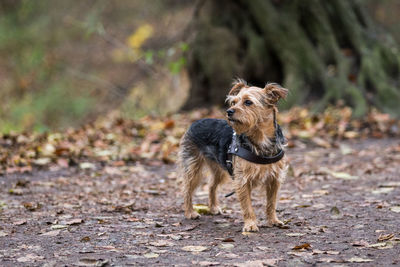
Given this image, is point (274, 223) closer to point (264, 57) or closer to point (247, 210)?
point (247, 210)

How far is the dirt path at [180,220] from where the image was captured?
419 centimetres

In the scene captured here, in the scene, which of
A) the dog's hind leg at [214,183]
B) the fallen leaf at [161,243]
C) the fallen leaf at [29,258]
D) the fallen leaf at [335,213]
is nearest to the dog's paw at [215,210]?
the dog's hind leg at [214,183]

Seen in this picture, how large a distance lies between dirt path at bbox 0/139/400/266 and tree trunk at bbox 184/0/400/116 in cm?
355

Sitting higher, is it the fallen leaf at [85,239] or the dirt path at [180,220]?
the dirt path at [180,220]

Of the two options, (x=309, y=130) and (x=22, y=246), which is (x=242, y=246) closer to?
(x=22, y=246)

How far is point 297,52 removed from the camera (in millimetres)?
12375

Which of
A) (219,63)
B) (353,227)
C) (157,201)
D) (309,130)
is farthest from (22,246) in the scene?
(219,63)

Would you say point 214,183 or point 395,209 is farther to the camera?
point 214,183

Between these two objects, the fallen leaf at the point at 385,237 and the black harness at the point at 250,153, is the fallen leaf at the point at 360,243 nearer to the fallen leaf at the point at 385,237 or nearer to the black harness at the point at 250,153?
the fallen leaf at the point at 385,237

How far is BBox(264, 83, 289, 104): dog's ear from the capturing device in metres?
5.10

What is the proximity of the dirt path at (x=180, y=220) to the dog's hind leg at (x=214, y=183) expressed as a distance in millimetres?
176

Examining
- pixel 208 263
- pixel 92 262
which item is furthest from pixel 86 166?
pixel 208 263

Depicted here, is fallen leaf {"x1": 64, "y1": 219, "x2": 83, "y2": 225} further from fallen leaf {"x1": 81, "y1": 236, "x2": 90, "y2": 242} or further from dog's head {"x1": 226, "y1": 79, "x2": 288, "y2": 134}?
dog's head {"x1": 226, "y1": 79, "x2": 288, "y2": 134}

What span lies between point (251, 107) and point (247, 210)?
3.39 ft
